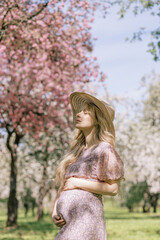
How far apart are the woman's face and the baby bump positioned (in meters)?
0.77

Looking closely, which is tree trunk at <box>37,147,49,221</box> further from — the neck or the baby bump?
the baby bump

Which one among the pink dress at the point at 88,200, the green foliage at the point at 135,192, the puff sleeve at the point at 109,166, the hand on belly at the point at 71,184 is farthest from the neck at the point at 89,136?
the green foliage at the point at 135,192

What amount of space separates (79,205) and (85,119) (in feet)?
3.28

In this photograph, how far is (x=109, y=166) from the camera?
383 cm

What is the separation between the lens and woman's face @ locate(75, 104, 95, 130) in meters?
4.24

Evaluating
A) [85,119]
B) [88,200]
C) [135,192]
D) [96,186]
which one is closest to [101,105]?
[85,119]

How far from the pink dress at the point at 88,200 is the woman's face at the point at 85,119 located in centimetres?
29

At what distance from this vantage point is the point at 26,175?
2983cm

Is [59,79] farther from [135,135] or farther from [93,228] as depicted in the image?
[135,135]

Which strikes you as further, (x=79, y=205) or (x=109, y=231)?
(x=109, y=231)

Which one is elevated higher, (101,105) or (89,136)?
(101,105)

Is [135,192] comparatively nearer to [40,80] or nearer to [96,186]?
[40,80]

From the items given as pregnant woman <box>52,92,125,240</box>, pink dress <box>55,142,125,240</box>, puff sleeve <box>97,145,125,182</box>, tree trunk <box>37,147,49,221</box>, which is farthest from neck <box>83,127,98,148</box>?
tree trunk <box>37,147,49,221</box>

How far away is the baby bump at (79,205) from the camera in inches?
146
